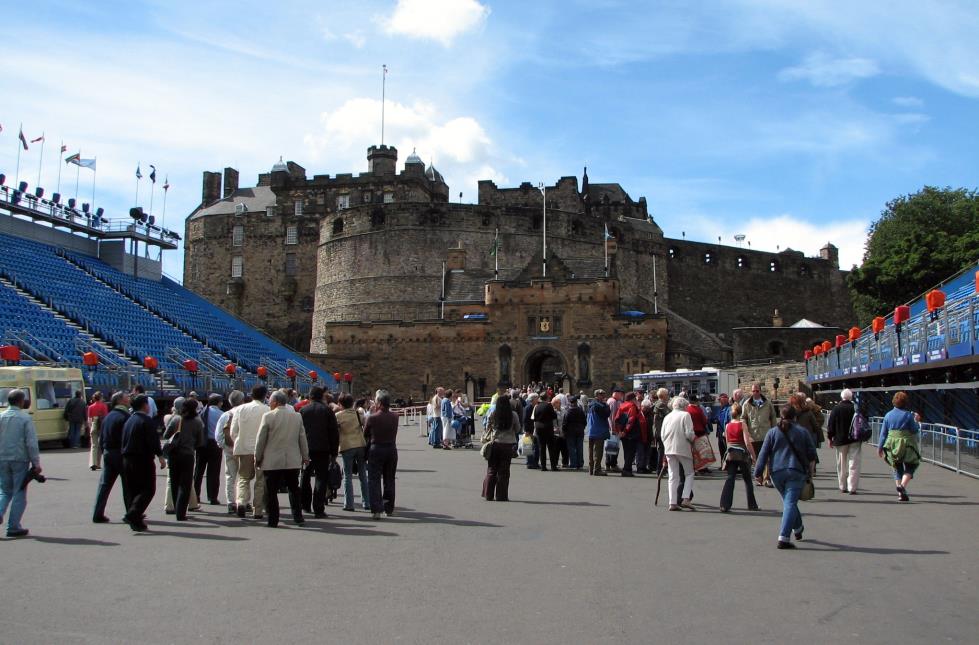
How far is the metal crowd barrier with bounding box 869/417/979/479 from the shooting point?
1290 cm

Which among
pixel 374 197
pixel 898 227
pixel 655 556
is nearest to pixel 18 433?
pixel 655 556

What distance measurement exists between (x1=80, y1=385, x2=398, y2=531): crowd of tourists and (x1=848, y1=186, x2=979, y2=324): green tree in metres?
30.3

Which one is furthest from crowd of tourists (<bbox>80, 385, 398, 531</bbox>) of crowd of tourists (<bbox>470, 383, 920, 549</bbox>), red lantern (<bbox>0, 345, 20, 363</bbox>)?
red lantern (<bbox>0, 345, 20, 363</bbox>)

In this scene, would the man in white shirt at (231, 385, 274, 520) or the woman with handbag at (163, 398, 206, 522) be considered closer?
the woman with handbag at (163, 398, 206, 522)

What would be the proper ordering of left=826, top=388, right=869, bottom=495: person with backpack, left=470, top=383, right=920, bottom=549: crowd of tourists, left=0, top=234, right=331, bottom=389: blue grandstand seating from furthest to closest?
left=0, top=234, right=331, bottom=389: blue grandstand seating, left=826, top=388, right=869, bottom=495: person with backpack, left=470, top=383, right=920, bottom=549: crowd of tourists

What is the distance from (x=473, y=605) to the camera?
216 inches

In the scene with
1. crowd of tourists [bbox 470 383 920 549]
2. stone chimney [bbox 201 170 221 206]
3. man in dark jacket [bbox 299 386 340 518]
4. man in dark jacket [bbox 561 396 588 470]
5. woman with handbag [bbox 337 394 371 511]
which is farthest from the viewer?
stone chimney [bbox 201 170 221 206]

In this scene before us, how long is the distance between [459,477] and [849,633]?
844 centimetres

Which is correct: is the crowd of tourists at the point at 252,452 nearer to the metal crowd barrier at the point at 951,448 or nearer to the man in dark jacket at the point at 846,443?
the man in dark jacket at the point at 846,443

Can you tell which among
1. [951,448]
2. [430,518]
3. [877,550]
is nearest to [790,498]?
[877,550]

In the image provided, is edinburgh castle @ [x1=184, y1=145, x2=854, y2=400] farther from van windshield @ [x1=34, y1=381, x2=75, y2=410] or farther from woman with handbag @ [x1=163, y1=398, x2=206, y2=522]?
woman with handbag @ [x1=163, y1=398, x2=206, y2=522]

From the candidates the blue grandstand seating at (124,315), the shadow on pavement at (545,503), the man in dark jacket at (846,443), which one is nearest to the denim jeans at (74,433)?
the blue grandstand seating at (124,315)

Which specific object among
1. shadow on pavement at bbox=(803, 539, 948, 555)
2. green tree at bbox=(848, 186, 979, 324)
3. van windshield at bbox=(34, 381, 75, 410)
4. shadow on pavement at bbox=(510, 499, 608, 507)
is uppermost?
green tree at bbox=(848, 186, 979, 324)

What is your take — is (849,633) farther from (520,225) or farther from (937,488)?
(520,225)
